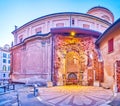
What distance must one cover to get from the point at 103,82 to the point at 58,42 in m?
6.68

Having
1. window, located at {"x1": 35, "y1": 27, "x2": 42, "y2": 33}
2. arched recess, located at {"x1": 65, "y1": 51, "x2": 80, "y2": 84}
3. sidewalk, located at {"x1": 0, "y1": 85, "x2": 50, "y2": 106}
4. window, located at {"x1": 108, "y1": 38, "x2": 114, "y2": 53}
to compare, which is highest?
window, located at {"x1": 35, "y1": 27, "x2": 42, "y2": 33}

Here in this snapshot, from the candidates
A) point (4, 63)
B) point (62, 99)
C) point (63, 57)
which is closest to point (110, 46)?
point (63, 57)

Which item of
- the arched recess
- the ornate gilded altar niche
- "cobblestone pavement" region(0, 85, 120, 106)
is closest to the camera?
"cobblestone pavement" region(0, 85, 120, 106)

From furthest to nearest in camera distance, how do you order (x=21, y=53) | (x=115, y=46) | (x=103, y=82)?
(x=21, y=53) → (x=103, y=82) → (x=115, y=46)

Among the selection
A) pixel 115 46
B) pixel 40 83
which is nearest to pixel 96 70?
pixel 115 46

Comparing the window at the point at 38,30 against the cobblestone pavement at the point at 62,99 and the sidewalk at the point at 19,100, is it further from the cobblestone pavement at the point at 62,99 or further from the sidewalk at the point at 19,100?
the sidewalk at the point at 19,100

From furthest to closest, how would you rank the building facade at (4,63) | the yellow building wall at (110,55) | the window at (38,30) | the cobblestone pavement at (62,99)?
1. the building facade at (4,63)
2. the window at (38,30)
3. the yellow building wall at (110,55)
4. the cobblestone pavement at (62,99)

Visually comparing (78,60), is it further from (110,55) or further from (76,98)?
(76,98)

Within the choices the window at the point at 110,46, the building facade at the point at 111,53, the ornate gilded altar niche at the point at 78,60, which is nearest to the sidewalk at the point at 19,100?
the building facade at the point at 111,53

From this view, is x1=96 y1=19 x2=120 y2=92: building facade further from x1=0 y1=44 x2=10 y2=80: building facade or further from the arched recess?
x1=0 y1=44 x2=10 y2=80: building facade

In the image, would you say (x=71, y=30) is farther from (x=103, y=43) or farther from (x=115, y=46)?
(x=115, y=46)

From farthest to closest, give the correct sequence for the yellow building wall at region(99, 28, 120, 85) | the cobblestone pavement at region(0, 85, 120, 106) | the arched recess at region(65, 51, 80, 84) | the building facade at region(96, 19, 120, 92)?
1. the arched recess at region(65, 51, 80, 84)
2. the yellow building wall at region(99, 28, 120, 85)
3. the building facade at region(96, 19, 120, 92)
4. the cobblestone pavement at region(0, 85, 120, 106)

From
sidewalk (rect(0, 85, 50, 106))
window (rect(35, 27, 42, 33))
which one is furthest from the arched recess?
sidewalk (rect(0, 85, 50, 106))

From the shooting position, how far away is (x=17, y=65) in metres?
22.0
